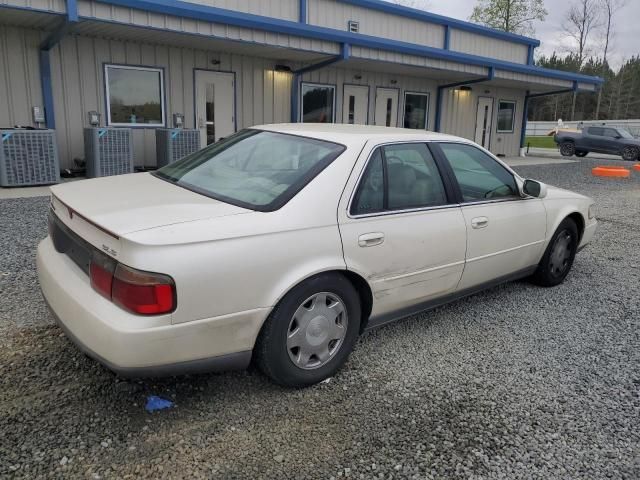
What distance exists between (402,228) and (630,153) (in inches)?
917

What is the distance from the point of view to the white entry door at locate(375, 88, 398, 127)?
16062mm

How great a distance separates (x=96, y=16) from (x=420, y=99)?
1152cm

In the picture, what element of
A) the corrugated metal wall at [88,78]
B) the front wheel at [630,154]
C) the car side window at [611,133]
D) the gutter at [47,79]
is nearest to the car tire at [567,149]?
the car side window at [611,133]

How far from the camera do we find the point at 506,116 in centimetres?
2092

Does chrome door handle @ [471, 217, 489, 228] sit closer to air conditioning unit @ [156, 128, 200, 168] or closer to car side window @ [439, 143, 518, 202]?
car side window @ [439, 143, 518, 202]

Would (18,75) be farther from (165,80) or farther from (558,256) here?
(558,256)

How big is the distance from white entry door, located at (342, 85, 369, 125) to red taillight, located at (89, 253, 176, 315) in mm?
13388

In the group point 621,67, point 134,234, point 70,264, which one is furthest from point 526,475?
point 621,67

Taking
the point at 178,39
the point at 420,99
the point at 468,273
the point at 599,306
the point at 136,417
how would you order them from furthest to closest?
the point at 420,99
the point at 178,39
the point at 599,306
the point at 468,273
the point at 136,417

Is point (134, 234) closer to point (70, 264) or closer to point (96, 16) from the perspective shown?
point (70, 264)

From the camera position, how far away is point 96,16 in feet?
27.3

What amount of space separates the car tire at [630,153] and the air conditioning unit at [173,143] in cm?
1941

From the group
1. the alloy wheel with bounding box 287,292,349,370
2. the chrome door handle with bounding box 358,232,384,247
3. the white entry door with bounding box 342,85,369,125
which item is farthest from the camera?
the white entry door with bounding box 342,85,369,125

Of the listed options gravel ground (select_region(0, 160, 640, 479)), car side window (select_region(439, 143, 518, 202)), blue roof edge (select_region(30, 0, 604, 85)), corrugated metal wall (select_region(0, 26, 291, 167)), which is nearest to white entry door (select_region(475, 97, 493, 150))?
blue roof edge (select_region(30, 0, 604, 85))
